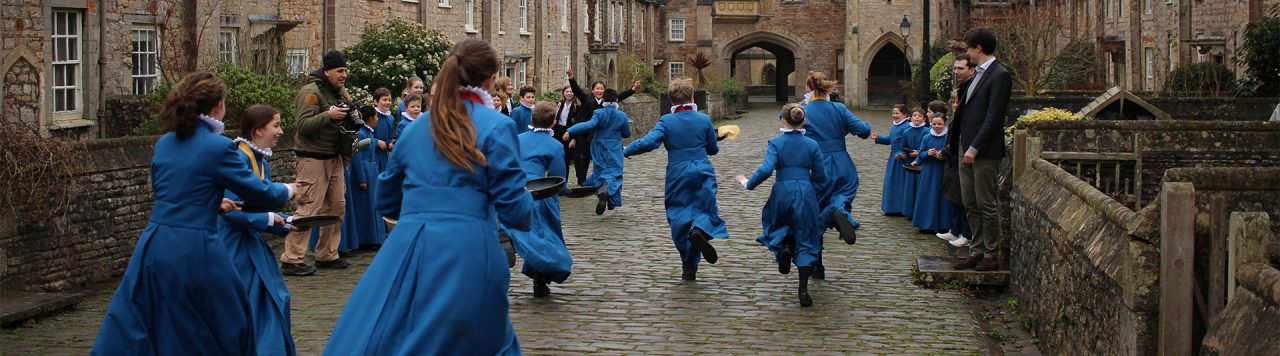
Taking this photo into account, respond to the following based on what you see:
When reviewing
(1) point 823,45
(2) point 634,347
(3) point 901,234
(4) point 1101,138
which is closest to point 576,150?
(3) point 901,234

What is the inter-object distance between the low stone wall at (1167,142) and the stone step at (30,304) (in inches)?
288

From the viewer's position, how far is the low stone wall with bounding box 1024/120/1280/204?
11.9m

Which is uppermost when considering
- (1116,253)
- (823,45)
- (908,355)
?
(823,45)

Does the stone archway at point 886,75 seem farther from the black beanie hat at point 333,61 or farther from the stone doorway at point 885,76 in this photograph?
the black beanie hat at point 333,61

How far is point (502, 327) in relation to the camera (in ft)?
18.8

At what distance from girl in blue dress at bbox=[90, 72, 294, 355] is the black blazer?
17.4 ft

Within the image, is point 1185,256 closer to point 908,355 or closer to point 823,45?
point 908,355

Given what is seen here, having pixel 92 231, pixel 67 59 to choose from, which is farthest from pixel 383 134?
pixel 67 59

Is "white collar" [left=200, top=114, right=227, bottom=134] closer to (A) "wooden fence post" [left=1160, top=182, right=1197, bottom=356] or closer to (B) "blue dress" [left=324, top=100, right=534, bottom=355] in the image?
(B) "blue dress" [left=324, top=100, right=534, bottom=355]

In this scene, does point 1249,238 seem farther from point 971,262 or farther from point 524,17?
point 524,17

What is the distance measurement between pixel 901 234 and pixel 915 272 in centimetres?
306

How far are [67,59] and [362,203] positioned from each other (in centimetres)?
A: 643

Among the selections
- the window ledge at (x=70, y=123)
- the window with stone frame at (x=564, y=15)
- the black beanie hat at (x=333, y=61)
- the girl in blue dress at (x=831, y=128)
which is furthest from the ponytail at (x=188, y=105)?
the window with stone frame at (x=564, y=15)

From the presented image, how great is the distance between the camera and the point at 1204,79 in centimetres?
2605
